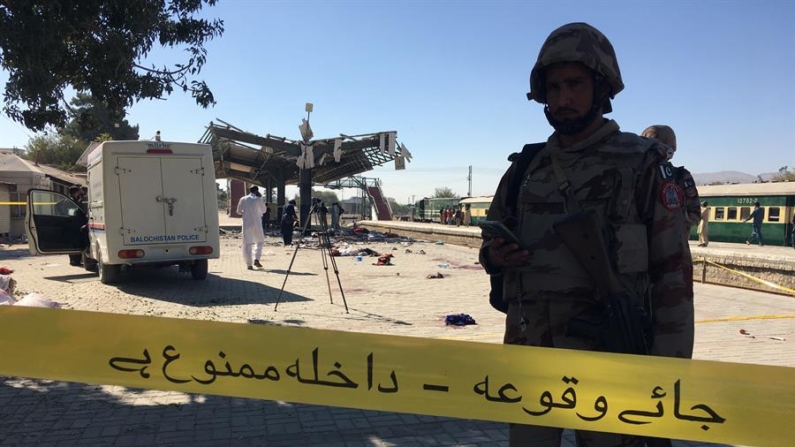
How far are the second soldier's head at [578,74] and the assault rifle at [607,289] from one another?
0.39m

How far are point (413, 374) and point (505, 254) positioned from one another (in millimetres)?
594

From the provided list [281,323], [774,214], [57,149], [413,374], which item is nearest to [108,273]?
[281,323]

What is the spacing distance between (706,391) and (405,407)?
1.06 meters

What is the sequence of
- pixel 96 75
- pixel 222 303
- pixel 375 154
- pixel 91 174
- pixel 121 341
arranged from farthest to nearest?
pixel 375 154 → pixel 91 174 → pixel 222 303 → pixel 96 75 → pixel 121 341

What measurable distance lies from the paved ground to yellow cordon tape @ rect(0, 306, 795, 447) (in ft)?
4.49

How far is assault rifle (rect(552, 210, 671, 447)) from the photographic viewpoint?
5.47 ft

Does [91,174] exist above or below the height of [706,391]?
above

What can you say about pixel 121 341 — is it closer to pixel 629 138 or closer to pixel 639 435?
pixel 639 435

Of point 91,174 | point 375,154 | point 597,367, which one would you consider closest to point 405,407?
point 597,367

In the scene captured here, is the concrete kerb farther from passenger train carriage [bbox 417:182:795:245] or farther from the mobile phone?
passenger train carriage [bbox 417:182:795:245]

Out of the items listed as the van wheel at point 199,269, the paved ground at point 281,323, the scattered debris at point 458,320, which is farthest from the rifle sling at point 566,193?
the van wheel at point 199,269

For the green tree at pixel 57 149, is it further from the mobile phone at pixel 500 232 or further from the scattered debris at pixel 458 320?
the mobile phone at pixel 500 232

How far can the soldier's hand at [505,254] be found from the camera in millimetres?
1791

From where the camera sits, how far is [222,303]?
7867 mm
